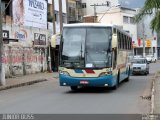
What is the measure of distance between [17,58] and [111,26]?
703 inches

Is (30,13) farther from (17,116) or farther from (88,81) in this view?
(17,116)

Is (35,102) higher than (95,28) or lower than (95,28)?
lower

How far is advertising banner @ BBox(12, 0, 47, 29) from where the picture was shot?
39438 millimetres

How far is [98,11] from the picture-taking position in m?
98.2

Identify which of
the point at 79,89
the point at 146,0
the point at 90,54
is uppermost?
the point at 146,0

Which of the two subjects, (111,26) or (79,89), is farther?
(79,89)

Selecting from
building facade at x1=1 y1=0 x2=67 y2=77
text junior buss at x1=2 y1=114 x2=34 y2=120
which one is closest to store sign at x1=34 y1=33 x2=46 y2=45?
building facade at x1=1 y1=0 x2=67 y2=77

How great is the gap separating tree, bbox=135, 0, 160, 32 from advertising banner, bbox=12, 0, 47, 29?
1419cm

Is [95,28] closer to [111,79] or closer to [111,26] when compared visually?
[111,26]

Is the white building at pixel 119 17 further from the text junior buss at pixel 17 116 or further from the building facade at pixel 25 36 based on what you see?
the text junior buss at pixel 17 116

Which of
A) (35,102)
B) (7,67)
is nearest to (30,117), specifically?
(35,102)

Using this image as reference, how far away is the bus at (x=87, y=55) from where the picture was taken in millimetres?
21531

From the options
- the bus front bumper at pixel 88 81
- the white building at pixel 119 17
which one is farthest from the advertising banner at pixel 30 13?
the white building at pixel 119 17

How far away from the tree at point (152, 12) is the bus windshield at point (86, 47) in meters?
2.14
